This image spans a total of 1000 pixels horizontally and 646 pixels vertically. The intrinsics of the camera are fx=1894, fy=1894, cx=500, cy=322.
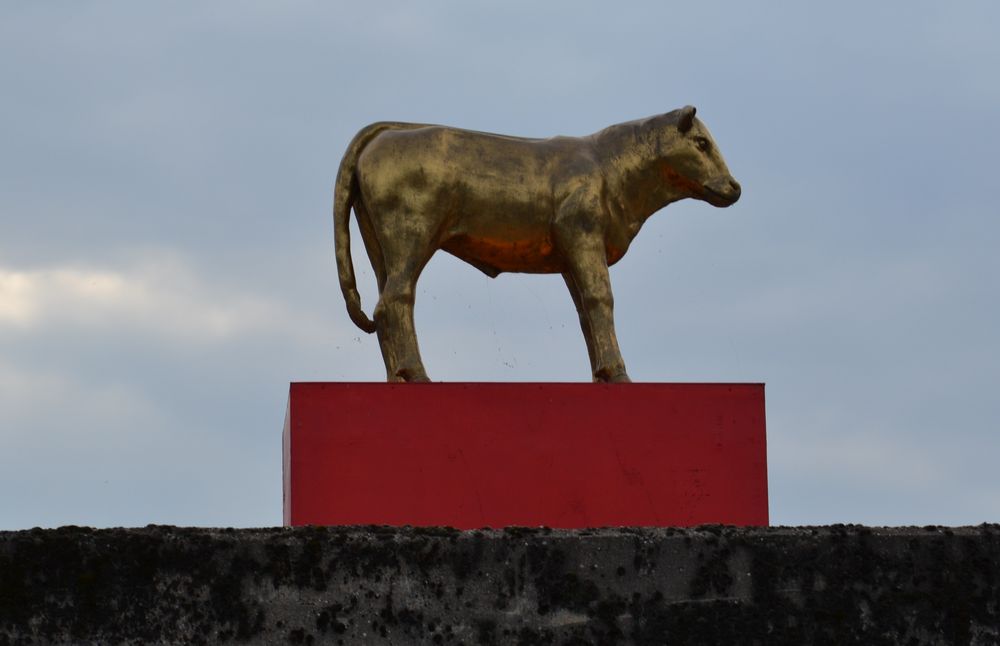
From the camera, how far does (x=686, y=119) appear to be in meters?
9.27

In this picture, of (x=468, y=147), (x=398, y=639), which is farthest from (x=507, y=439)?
(x=398, y=639)

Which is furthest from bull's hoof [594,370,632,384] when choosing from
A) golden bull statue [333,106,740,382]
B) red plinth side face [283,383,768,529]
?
red plinth side face [283,383,768,529]

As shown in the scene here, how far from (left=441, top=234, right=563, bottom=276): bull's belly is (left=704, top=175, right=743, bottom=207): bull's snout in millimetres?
878

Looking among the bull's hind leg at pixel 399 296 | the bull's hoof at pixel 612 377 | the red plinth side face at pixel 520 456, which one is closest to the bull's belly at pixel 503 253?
the bull's hind leg at pixel 399 296

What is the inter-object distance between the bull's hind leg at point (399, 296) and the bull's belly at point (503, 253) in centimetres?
25

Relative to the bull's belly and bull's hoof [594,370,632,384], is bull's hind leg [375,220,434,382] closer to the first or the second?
the bull's belly

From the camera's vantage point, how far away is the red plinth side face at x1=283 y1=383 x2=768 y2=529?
7.79 meters

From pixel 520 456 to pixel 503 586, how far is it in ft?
6.71

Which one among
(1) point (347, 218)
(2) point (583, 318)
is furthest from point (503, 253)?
(1) point (347, 218)

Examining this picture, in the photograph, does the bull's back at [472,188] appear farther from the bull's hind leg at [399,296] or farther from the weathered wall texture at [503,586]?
the weathered wall texture at [503,586]

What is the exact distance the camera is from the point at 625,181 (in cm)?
918

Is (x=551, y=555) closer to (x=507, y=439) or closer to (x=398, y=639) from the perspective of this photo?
(x=398, y=639)

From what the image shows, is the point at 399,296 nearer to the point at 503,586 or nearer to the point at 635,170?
the point at 635,170

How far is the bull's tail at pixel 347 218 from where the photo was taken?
8969mm
